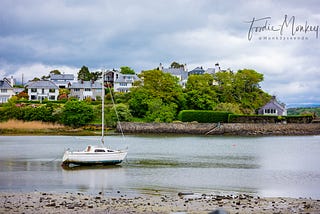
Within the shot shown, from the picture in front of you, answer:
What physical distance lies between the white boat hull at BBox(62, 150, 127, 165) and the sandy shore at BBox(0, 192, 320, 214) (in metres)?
9.92

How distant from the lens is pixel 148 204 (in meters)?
17.0

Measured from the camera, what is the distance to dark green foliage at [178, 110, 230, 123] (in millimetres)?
70375

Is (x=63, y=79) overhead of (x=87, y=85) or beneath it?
overhead

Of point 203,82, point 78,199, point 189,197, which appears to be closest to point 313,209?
point 189,197

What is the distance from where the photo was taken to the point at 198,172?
89.9 feet

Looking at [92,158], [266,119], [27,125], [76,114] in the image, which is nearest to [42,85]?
[27,125]

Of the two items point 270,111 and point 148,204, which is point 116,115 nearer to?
point 270,111

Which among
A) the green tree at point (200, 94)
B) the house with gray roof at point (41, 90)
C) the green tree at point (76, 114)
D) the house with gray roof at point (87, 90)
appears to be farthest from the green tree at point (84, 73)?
the green tree at point (76, 114)

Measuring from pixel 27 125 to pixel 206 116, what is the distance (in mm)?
26769

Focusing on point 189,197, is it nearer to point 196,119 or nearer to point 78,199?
point 78,199

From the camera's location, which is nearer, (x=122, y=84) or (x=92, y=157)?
(x=92, y=157)

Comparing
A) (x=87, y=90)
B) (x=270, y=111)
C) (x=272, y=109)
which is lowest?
(x=270, y=111)

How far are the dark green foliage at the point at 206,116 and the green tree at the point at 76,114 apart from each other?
14.4 meters

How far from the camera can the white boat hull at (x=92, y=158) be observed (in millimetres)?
29438
